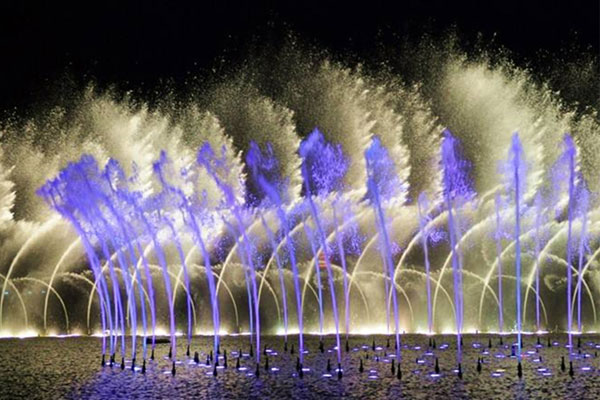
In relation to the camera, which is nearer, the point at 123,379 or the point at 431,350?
the point at 123,379

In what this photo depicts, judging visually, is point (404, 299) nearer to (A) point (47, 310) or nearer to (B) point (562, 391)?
(A) point (47, 310)

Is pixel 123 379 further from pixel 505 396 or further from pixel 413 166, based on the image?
pixel 413 166

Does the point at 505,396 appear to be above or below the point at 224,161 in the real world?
below

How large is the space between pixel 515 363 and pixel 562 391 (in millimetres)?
7049

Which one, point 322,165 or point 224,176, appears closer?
point 322,165

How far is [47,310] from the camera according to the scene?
51.8m

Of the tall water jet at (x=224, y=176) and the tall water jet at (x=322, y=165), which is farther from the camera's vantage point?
the tall water jet at (x=322, y=165)

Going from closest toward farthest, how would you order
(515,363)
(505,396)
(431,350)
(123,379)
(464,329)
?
(505,396) → (123,379) → (515,363) → (431,350) → (464,329)

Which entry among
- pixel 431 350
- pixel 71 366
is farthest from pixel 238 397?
pixel 431 350

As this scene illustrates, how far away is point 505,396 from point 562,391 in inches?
73.7

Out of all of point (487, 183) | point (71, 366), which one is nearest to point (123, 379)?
point (71, 366)

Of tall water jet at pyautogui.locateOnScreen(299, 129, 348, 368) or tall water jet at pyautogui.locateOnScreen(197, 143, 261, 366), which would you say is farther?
tall water jet at pyautogui.locateOnScreen(299, 129, 348, 368)

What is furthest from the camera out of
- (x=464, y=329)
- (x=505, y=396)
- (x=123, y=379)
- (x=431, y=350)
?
(x=464, y=329)

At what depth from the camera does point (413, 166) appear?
51.9 metres
